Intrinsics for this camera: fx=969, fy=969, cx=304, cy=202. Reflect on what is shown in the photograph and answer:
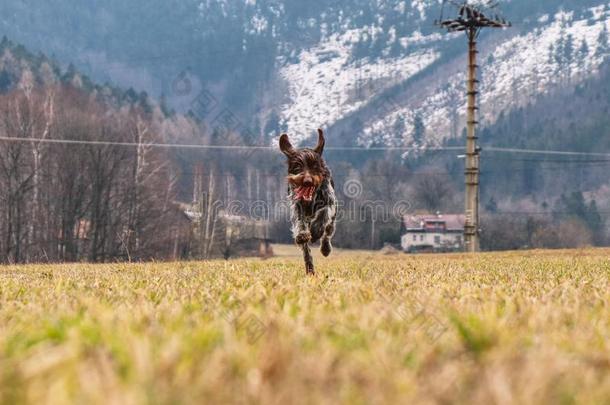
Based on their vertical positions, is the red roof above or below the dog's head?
above

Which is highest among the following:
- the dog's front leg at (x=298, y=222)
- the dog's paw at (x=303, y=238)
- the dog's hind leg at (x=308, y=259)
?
the dog's front leg at (x=298, y=222)

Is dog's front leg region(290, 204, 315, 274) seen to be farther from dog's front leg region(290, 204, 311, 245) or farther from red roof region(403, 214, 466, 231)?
red roof region(403, 214, 466, 231)

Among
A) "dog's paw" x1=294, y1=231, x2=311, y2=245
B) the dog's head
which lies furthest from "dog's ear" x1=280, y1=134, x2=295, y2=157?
"dog's paw" x1=294, y1=231, x2=311, y2=245

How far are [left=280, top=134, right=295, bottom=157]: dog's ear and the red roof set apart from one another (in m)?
127

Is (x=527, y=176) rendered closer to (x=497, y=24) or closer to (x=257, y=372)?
(x=497, y=24)

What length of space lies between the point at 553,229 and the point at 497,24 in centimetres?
7122

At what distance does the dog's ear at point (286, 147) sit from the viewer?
9000mm

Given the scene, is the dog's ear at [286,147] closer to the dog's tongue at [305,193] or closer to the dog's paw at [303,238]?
the dog's tongue at [305,193]

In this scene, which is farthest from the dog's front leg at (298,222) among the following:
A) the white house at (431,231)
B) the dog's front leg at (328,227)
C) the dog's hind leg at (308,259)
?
the white house at (431,231)

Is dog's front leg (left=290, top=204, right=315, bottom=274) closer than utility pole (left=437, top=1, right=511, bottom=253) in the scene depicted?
Yes

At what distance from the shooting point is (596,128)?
19438cm

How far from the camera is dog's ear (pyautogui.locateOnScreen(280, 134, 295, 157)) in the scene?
900cm

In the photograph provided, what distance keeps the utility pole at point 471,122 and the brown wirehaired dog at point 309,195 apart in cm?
3512

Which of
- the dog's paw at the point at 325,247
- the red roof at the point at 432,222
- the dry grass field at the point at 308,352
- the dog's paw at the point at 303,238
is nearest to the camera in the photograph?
the dry grass field at the point at 308,352
